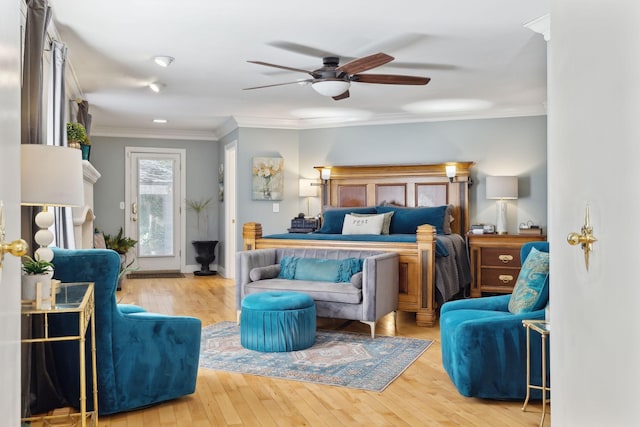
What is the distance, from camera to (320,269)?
17.2ft

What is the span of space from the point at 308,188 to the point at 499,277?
2.84 meters

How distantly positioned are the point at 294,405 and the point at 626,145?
2.72 meters

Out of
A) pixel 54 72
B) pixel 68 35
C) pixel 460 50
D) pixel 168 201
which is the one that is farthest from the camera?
pixel 168 201

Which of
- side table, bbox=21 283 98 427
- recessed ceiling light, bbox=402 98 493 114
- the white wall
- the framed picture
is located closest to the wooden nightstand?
recessed ceiling light, bbox=402 98 493 114

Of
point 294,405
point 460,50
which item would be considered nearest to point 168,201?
point 460,50

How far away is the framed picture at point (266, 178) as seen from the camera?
8.09 m

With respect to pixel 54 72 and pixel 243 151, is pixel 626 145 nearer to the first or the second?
pixel 54 72

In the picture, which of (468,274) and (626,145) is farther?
(468,274)

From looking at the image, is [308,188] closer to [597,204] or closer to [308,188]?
[308,188]

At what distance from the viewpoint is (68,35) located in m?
4.34

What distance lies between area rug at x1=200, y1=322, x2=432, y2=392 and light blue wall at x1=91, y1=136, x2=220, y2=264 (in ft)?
15.9

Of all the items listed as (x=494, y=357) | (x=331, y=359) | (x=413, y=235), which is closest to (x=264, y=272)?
(x=331, y=359)

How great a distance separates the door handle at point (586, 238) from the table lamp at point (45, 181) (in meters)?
2.25

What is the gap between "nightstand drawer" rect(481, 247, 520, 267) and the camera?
6762 mm
